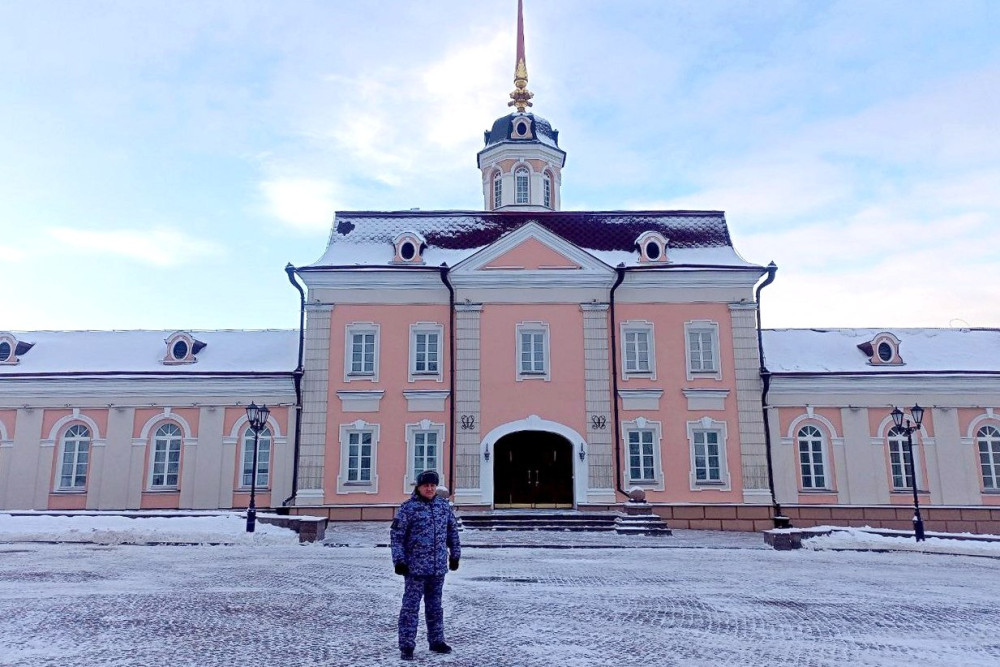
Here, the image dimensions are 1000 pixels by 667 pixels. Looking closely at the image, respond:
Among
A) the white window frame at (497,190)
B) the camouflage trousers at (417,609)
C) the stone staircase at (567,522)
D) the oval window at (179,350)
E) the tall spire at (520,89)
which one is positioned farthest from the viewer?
the tall spire at (520,89)

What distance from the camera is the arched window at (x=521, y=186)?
29.2 meters

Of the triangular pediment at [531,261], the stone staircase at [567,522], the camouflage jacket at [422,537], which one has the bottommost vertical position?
the stone staircase at [567,522]

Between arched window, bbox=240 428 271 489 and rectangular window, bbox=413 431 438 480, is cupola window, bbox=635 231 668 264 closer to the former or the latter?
rectangular window, bbox=413 431 438 480

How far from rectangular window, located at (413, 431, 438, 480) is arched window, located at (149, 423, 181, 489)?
25.4 feet

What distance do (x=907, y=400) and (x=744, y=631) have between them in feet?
62.1

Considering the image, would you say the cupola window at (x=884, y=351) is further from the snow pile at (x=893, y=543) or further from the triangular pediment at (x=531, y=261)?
the triangular pediment at (x=531, y=261)

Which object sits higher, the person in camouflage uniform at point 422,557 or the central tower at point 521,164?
the central tower at point 521,164

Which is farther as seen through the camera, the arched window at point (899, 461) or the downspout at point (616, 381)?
the arched window at point (899, 461)

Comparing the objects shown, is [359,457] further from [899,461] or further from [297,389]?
[899,461]

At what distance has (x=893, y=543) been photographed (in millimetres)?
16094

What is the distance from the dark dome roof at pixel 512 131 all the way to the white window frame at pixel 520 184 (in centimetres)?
121

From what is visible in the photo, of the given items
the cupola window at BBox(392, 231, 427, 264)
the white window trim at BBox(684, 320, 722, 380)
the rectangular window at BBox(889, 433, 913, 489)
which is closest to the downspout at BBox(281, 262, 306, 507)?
the cupola window at BBox(392, 231, 427, 264)

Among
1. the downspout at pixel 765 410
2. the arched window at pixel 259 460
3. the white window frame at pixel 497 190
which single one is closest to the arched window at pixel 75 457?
the arched window at pixel 259 460

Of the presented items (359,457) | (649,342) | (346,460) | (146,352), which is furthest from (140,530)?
(649,342)
